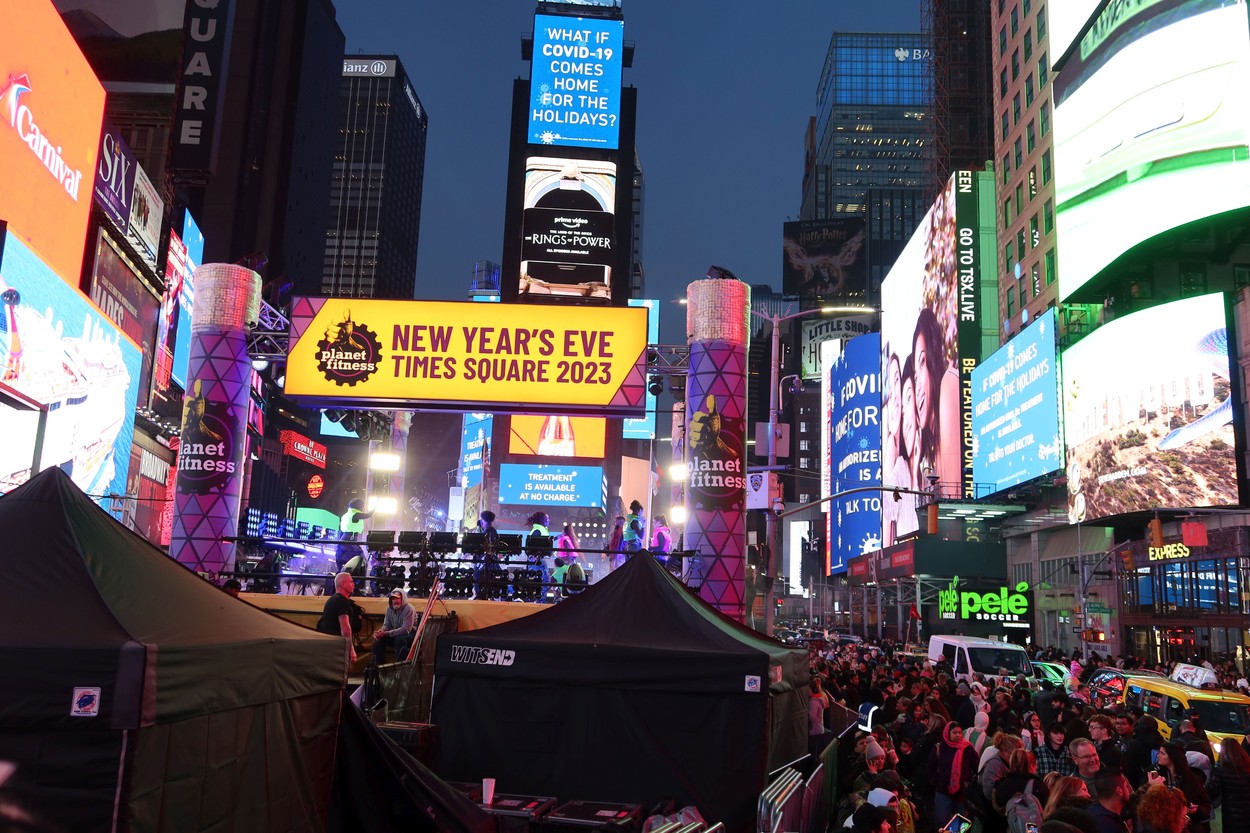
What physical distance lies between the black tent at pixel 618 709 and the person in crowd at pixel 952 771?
1.60 meters

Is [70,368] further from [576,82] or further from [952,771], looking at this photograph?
[576,82]

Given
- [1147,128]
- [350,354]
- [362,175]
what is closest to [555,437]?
[1147,128]

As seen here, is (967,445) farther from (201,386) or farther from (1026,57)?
(201,386)

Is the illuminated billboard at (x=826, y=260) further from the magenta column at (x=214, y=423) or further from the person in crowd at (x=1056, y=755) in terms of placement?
the person in crowd at (x=1056, y=755)

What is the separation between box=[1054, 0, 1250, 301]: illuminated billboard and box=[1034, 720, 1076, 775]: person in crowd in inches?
1190

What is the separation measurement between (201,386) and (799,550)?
5935 inches

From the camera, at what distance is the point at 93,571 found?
20.2 ft

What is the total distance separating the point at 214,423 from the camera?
80.4 ft

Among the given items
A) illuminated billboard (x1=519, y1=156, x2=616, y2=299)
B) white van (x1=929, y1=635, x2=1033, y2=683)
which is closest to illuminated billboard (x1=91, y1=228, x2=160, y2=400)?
illuminated billboard (x1=519, y1=156, x2=616, y2=299)

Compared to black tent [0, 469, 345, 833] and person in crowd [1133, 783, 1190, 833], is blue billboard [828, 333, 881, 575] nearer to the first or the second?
person in crowd [1133, 783, 1190, 833]

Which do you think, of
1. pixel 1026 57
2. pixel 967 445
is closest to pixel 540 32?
pixel 1026 57

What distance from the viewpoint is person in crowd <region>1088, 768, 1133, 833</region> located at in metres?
6.61

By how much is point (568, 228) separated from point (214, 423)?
35.1 metres

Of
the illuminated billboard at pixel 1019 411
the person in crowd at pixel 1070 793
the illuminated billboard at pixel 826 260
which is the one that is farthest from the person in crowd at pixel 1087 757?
the illuminated billboard at pixel 826 260
